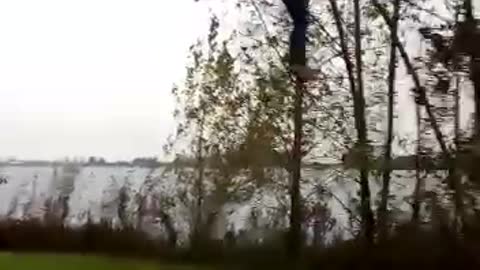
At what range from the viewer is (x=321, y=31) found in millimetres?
16547

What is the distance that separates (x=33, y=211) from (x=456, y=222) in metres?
14.7

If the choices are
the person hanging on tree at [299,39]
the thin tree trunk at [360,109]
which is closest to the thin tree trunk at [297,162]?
the person hanging on tree at [299,39]

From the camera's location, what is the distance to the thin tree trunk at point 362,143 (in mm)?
14476

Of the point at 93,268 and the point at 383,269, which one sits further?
the point at 93,268

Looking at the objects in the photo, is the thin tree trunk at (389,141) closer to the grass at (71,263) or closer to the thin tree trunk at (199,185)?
the grass at (71,263)

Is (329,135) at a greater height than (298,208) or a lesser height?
greater

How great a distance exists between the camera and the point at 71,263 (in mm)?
18109

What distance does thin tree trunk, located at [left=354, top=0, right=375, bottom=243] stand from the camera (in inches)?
570

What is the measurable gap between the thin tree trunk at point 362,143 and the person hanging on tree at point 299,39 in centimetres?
77

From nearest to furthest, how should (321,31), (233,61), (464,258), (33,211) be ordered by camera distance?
(464,258), (321,31), (233,61), (33,211)

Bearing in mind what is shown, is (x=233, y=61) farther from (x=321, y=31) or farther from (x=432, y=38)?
(x=432, y=38)

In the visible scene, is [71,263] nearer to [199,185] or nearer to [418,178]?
[199,185]


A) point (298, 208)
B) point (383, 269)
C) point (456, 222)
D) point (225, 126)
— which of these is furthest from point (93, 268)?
point (456, 222)

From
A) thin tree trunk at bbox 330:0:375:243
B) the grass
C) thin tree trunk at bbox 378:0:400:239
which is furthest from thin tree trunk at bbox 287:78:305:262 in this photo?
the grass
